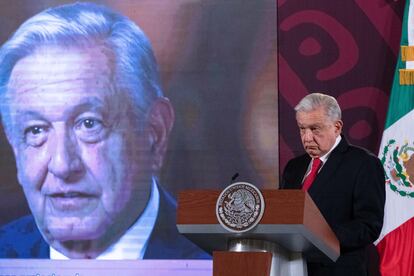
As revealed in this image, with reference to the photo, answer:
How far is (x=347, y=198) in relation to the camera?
2.65 metres

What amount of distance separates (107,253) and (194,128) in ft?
2.95

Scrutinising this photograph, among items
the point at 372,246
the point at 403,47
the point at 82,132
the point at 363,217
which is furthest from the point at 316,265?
the point at 82,132

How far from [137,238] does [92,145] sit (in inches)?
24.3

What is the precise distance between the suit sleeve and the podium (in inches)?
4.9

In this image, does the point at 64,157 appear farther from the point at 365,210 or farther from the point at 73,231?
the point at 365,210

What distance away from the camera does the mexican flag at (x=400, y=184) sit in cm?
424

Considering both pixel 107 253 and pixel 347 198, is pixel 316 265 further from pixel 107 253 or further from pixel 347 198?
pixel 107 253

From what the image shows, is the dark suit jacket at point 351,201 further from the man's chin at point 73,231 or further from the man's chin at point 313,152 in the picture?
the man's chin at point 73,231

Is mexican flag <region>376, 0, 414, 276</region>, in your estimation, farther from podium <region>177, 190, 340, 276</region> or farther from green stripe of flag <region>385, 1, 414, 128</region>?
podium <region>177, 190, 340, 276</region>

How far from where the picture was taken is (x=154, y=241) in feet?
15.1

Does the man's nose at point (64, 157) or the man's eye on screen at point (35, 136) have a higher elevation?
the man's eye on screen at point (35, 136)

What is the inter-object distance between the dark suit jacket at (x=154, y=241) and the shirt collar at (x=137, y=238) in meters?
0.03

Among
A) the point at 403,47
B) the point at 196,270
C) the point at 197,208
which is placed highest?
the point at 403,47

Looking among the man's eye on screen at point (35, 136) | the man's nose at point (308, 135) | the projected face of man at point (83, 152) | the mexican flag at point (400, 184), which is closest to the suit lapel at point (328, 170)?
the man's nose at point (308, 135)
